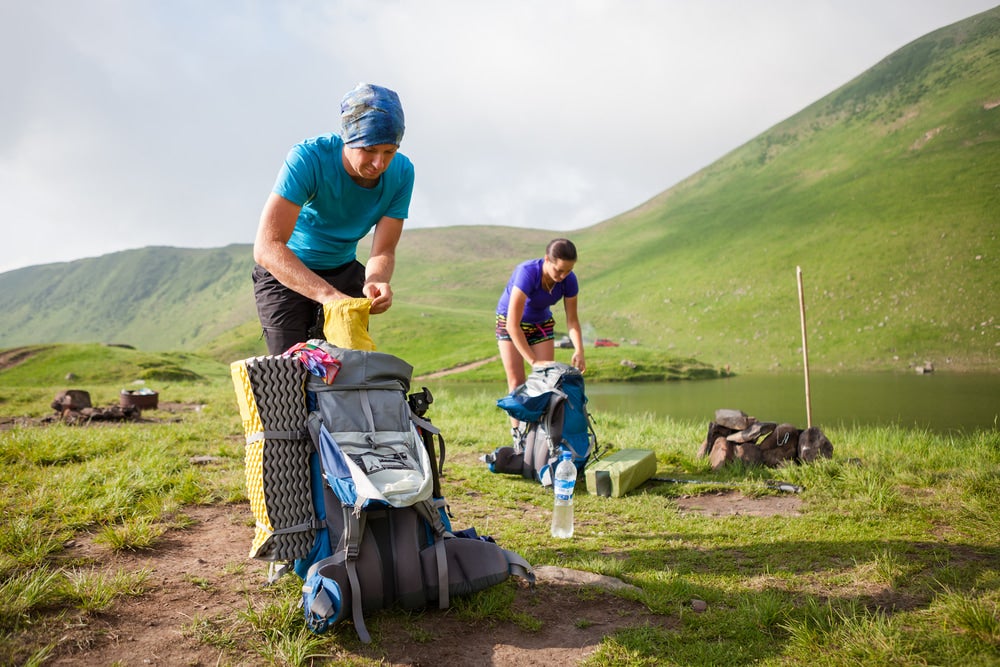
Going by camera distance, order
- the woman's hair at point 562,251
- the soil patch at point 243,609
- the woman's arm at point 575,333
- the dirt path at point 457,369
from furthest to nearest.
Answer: the dirt path at point 457,369 < the woman's arm at point 575,333 < the woman's hair at point 562,251 < the soil patch at point 243,609

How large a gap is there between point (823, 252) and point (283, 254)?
1799 inches

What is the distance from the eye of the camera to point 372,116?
3760 millimetres

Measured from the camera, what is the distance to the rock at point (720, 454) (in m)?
7.14

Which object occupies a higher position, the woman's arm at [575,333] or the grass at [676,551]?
the woman's arm at [575,333]

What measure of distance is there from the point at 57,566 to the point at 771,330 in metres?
37.1

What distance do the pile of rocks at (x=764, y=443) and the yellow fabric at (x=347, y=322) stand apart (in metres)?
5.16

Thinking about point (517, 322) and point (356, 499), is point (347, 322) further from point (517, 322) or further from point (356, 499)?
point (517, 322)

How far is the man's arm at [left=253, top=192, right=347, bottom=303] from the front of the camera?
12.3ft

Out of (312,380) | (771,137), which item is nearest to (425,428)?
(312,380)

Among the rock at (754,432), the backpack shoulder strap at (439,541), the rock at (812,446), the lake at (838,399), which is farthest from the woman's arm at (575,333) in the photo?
the lake at (838,399)

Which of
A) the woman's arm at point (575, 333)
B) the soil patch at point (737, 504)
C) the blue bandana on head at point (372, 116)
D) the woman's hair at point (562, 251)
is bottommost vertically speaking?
the soil patch at point (737, 504)

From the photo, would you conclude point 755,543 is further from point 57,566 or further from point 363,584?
point 57,566

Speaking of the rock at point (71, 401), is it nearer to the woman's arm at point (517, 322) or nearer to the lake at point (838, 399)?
the woman's arm at point (517, 322)

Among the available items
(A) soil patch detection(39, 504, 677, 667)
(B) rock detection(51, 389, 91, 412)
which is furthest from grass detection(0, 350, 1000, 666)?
(B) rock detection(51, 389, 91, 412)
